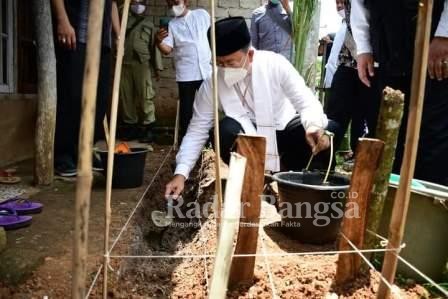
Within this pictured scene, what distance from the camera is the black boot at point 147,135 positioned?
5.29 metres

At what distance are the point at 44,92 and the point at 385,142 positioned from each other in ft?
6.38

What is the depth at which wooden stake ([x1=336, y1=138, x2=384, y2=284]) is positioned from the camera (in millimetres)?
1340

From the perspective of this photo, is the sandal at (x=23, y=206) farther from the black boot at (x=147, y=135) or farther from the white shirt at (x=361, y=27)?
the black boot at (x=147, y=135)

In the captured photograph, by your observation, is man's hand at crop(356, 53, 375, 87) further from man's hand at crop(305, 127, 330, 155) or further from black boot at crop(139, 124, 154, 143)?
black boot at crop(139, 124, 154, 143)

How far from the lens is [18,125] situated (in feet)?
11.0

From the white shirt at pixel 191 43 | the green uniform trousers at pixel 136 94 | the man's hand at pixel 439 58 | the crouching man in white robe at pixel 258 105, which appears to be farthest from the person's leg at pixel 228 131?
the green uniform trousers at pixel 136 94

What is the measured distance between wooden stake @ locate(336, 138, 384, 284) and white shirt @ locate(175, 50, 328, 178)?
0.78m

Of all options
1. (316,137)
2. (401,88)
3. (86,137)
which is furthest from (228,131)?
(86,137)

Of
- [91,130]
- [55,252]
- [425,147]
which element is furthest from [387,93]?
[55,252]

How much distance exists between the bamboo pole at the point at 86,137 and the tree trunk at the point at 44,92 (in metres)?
1.83

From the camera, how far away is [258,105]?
2.43 metres

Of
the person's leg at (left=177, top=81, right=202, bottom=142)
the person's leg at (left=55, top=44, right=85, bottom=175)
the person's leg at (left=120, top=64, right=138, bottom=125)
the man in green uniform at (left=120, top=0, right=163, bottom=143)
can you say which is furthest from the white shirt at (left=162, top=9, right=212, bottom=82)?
the person's leg at (left=55, top=44, right=85, bottom=175)

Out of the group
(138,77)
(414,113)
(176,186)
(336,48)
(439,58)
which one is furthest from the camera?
(138,77)

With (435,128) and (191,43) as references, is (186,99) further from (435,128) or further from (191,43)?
(435,128)
